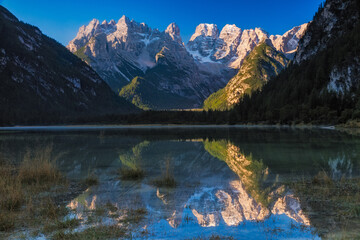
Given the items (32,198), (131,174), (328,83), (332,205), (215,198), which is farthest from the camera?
(328,83)

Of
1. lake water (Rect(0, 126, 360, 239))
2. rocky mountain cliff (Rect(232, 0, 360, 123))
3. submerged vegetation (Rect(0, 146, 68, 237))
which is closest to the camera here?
lake water (Rect(0, 126, 360, 239))

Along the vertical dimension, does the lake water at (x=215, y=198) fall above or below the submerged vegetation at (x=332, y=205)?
below

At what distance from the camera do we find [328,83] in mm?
139250

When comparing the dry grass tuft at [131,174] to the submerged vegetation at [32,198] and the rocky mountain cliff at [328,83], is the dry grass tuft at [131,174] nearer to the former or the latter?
the submerged vegetation at [32,198]

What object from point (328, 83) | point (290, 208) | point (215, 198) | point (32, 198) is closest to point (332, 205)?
point (290, 208)

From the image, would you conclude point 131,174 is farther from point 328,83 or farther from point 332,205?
point 328,83

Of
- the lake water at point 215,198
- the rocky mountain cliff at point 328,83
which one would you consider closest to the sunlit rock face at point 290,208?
the lake water at point 215,198

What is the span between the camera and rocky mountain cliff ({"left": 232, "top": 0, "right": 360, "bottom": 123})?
116 metres

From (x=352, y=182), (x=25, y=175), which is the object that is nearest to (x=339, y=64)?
(x=352, y=182)

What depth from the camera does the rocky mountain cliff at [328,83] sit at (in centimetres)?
11601

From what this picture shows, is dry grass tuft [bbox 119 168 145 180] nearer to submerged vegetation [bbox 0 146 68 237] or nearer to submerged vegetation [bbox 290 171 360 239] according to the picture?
submerged vegetation [bbox 0 146 68 237]

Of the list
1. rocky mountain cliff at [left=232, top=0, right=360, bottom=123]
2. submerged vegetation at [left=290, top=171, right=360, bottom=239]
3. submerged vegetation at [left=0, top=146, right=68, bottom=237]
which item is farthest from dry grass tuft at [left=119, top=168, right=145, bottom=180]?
rocky mountain cliff at [left=232, top=0, right=360, bottom=123]

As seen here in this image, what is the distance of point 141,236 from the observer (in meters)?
9.10

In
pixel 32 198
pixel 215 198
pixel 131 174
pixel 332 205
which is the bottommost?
pixel 32 198
